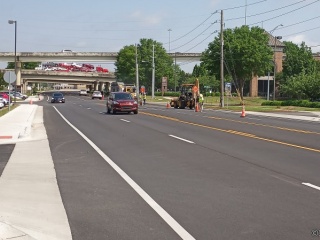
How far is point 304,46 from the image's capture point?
90.2 metres

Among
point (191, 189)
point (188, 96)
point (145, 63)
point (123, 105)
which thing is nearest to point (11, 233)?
point (191, 189)

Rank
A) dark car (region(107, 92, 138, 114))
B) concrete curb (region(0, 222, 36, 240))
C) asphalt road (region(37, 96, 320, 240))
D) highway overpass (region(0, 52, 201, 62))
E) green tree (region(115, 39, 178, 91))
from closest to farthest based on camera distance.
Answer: concrete curb (region(0, 222, 36, 240))
asphalt road (region(37, 96, 320, 240))
dark car (region(107, 92, 138, 114))
highway overpass (region(0, 52, 201, 62))
green tree (region(115, 39, 178, 91))

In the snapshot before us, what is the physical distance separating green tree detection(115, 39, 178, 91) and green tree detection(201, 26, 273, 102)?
149 ft

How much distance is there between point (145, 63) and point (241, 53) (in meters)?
52.7

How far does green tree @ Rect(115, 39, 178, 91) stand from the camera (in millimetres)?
114312

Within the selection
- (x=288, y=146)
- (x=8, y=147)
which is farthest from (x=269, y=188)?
(x=8, y=147)

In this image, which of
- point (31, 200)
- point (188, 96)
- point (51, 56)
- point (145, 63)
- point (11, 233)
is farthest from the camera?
point (145, 63)

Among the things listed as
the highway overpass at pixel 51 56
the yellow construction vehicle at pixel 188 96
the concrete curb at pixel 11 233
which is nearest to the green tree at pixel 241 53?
the yellow construction vehicle at pixel 188 96

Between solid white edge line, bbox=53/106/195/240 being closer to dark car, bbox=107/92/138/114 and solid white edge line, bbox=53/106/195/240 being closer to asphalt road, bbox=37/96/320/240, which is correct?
asphalt road, bbox=37/96/320/240

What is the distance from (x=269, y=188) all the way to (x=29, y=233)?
15.3ft

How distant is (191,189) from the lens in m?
9.33

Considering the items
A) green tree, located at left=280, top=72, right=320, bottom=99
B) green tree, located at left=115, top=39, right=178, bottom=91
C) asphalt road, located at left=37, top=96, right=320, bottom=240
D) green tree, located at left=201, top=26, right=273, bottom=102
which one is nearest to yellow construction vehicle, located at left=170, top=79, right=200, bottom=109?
green tree, located at left=201, top=26, right=273, bottom=102

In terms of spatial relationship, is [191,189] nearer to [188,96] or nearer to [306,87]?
[188,96]

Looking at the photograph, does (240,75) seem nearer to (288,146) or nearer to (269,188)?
(288,146)
